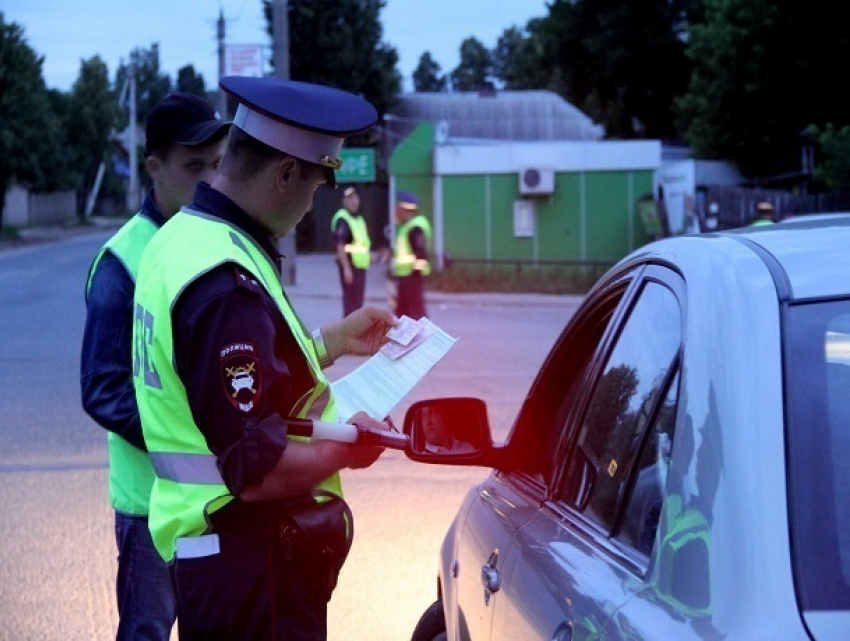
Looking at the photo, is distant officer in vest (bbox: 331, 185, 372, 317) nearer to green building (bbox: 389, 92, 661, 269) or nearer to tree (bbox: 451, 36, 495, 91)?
green building (bbox: 389, 92, 661, 269)

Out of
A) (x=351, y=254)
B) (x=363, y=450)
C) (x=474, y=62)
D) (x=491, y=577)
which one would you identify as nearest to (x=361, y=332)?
(x=363, y=450)

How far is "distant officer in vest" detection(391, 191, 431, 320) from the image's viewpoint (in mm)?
16281

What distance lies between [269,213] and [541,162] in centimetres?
2994

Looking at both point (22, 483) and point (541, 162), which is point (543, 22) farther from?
point (22, 483)

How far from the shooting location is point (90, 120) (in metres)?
78.2

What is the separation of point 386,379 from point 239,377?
573mm

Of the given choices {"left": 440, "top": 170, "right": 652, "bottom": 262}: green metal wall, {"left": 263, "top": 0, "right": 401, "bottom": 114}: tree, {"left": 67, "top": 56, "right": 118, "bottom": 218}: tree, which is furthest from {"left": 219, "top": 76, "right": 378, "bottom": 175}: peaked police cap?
{"left": 67, "top": 56, "right": 118, "bottom": 218}: tree

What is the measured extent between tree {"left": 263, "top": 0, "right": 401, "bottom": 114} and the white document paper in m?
45.3

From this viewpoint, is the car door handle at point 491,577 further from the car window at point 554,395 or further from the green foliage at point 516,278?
the green foliage at point 516,278

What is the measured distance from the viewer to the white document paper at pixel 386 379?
306cm

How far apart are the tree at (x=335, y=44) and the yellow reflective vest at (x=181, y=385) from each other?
45.5m

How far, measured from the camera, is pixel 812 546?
1.98m

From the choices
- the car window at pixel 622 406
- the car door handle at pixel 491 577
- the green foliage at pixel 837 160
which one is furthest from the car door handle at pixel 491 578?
the green foliage at pixel 837 160

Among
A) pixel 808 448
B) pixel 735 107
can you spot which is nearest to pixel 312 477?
pixel 808 448
